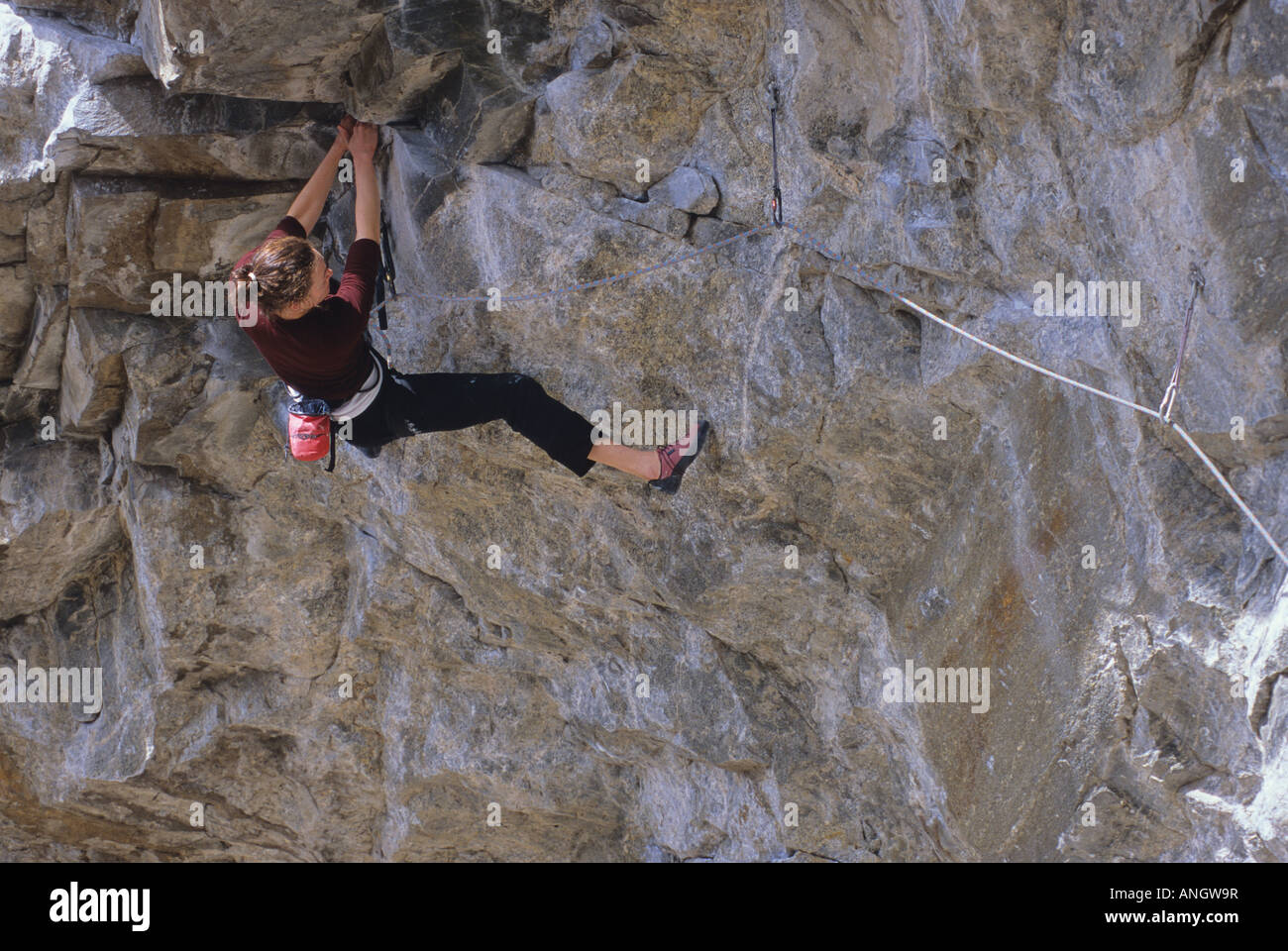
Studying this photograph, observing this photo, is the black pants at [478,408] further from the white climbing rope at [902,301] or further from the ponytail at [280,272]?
the ponytail at [280,272]

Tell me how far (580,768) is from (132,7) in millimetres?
4466

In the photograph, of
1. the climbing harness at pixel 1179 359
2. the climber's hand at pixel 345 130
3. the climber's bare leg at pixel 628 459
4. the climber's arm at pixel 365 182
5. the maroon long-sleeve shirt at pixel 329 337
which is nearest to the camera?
the climbing harness at pixel 1179 359

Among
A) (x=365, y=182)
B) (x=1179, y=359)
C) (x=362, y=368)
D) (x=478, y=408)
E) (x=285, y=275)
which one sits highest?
(x=365, y=182)

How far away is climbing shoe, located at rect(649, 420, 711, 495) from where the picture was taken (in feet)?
18.6

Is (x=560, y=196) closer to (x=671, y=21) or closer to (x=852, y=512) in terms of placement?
(x=671, y=21)

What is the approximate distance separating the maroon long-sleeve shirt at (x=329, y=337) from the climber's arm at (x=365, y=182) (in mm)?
117

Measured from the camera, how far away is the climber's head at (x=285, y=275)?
4.80m

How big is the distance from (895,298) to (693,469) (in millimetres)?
1222

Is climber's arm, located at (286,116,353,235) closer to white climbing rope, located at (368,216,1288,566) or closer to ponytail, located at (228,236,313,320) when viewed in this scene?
white climbing rope, located at (368,216,1288,566)

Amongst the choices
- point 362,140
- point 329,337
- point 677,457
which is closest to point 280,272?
point 329,337

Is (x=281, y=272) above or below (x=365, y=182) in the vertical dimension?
below

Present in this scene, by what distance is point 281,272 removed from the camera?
189 inches

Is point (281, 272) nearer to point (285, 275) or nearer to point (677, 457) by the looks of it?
point (285, 275)

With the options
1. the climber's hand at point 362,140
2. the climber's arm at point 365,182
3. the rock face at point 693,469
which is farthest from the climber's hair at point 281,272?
the climber's hand at point 362,140
